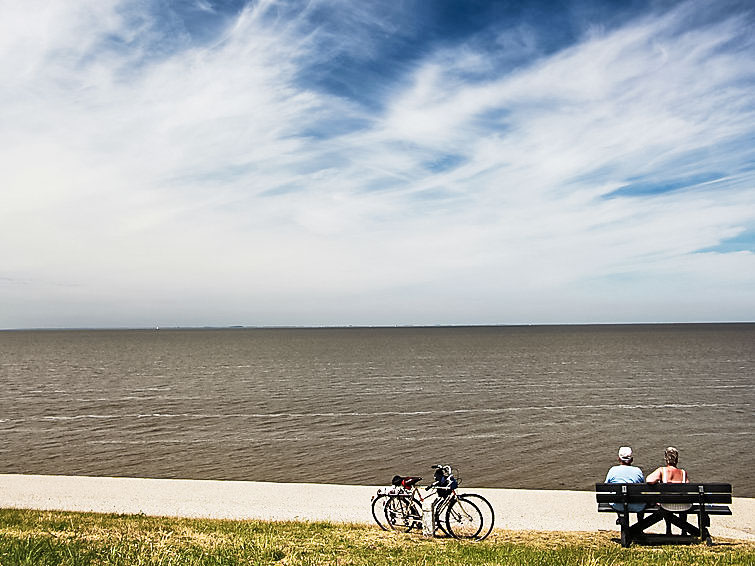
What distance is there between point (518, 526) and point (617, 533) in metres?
2.36

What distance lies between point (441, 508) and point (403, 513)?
0.99m

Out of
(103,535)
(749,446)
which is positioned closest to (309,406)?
(749,446)

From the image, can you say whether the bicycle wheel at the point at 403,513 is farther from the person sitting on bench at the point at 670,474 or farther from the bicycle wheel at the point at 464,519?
the person sitting on bench at the point at 670,474

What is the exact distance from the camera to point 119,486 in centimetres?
2056

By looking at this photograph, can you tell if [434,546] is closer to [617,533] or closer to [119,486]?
[617,533]

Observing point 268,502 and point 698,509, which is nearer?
point 698,509

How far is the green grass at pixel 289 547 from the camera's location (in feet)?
29.7

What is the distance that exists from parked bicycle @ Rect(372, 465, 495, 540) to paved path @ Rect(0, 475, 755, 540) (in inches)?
112

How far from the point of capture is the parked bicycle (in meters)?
11.7

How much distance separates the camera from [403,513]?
1245cm

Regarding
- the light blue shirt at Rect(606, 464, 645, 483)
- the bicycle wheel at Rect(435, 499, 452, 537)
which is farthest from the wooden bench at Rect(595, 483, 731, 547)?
the bicycle wheel at Rect(435, 499, 452, 537)

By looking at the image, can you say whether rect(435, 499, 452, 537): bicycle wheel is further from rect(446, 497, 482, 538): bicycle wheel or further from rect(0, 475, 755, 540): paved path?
rect(0, 475, 755, 540): paved path

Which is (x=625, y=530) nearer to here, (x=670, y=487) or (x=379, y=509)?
(x=670, y=487)

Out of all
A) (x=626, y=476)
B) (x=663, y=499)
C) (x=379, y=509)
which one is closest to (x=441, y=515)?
(x=379, y=509)
